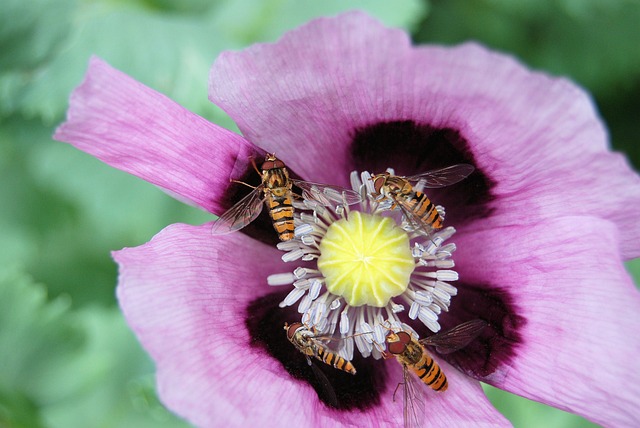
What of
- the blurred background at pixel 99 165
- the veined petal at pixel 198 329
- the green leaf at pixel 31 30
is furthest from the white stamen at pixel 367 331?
the green leaf at pixel 31 30

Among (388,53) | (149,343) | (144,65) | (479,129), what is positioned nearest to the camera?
(149,343)

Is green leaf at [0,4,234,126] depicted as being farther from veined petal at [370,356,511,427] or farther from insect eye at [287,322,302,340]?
veined petal at [370,356,511,427]

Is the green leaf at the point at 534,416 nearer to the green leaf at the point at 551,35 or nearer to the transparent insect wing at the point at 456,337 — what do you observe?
the transparent insect wing at the point at 456,337

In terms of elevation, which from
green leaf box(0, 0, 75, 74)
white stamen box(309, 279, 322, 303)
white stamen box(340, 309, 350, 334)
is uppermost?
white stamen box(309, 279, 322, 303)

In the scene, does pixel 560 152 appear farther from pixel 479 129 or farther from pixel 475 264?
pixel 475 264

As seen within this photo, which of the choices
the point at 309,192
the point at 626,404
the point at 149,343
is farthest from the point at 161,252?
the point at 626,404

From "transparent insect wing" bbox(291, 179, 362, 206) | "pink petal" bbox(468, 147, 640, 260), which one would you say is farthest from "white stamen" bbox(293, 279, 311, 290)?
"pink petal" bbox(468, 147, 640, 260)

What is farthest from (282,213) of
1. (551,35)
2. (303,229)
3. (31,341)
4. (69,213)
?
(551,35)
